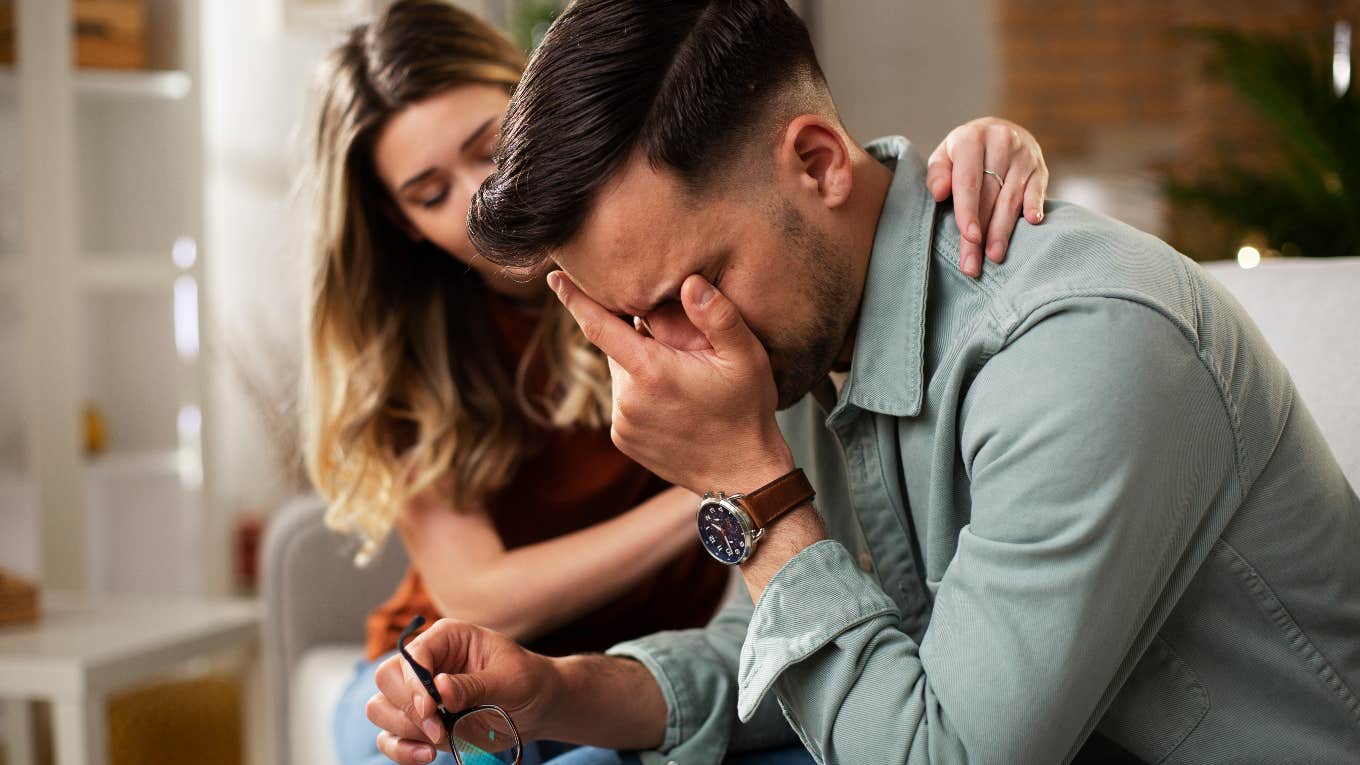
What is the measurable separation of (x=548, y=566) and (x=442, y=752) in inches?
13.9

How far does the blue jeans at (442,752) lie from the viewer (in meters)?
1.12

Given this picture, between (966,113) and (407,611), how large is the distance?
3677mm

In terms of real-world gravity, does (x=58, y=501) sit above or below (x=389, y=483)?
below

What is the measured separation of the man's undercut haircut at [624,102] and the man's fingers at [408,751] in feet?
1.28

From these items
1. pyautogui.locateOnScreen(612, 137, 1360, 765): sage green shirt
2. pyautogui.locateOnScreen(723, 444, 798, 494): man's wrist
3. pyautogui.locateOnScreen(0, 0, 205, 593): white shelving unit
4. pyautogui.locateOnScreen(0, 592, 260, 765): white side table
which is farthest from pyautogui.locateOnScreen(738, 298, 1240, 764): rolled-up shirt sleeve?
pyautogui.locateOnScreen(0, 0, 205, 593): white shelving unit

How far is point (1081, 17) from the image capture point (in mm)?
4832

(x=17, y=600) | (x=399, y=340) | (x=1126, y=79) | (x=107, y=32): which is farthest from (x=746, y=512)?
(x=1126, y=79)

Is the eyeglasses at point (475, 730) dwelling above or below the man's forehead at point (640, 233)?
below

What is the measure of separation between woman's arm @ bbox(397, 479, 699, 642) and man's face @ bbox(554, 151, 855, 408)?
0.47 meters

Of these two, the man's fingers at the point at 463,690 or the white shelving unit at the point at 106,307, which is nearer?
the man's fingers at the point at 463,690

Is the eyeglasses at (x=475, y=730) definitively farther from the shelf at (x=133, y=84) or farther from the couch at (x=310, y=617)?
the shelf at (x=133, y=84)

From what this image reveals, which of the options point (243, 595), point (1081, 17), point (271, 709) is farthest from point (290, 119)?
point (1081, 17)

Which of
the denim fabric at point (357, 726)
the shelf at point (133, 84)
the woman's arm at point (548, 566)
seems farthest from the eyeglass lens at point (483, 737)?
the shelf at point (133, 84)

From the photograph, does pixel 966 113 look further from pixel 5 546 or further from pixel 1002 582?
pixel 1002 582
